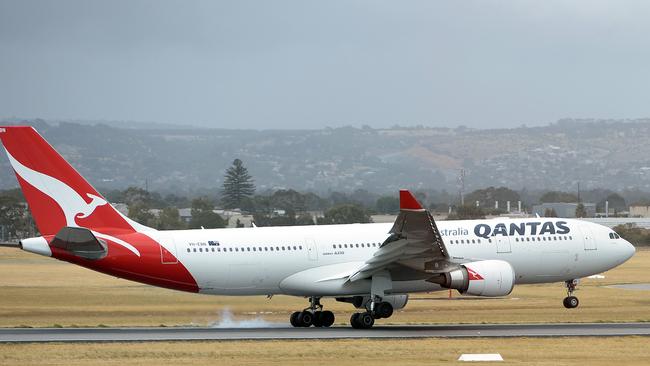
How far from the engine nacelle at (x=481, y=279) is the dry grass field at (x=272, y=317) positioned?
4281mm

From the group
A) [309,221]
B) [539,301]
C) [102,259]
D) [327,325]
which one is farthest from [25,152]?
[309,221]

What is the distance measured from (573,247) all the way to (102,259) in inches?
644

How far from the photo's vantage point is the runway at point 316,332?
35.6 metres

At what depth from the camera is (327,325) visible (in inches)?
1591

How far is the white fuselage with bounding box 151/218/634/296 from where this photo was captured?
130ft

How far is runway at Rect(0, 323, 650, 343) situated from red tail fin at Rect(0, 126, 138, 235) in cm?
342

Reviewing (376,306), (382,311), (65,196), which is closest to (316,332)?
(376,306)

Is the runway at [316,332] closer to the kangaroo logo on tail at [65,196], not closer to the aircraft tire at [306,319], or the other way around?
the aircraft tire at [306,319]

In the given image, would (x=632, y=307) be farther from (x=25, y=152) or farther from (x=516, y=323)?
(x=25, y=152)

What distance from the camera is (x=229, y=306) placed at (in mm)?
49969

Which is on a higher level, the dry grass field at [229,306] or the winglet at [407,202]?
the winglet at [407,202]

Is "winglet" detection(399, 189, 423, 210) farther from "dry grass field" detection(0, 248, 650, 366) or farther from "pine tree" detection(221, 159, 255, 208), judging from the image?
"pine tree" detection(221, 159, 255, 208)

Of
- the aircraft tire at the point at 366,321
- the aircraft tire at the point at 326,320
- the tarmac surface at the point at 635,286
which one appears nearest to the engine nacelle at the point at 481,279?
the aircraft tire at the point at 366,321

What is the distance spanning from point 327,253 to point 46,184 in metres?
9.29
